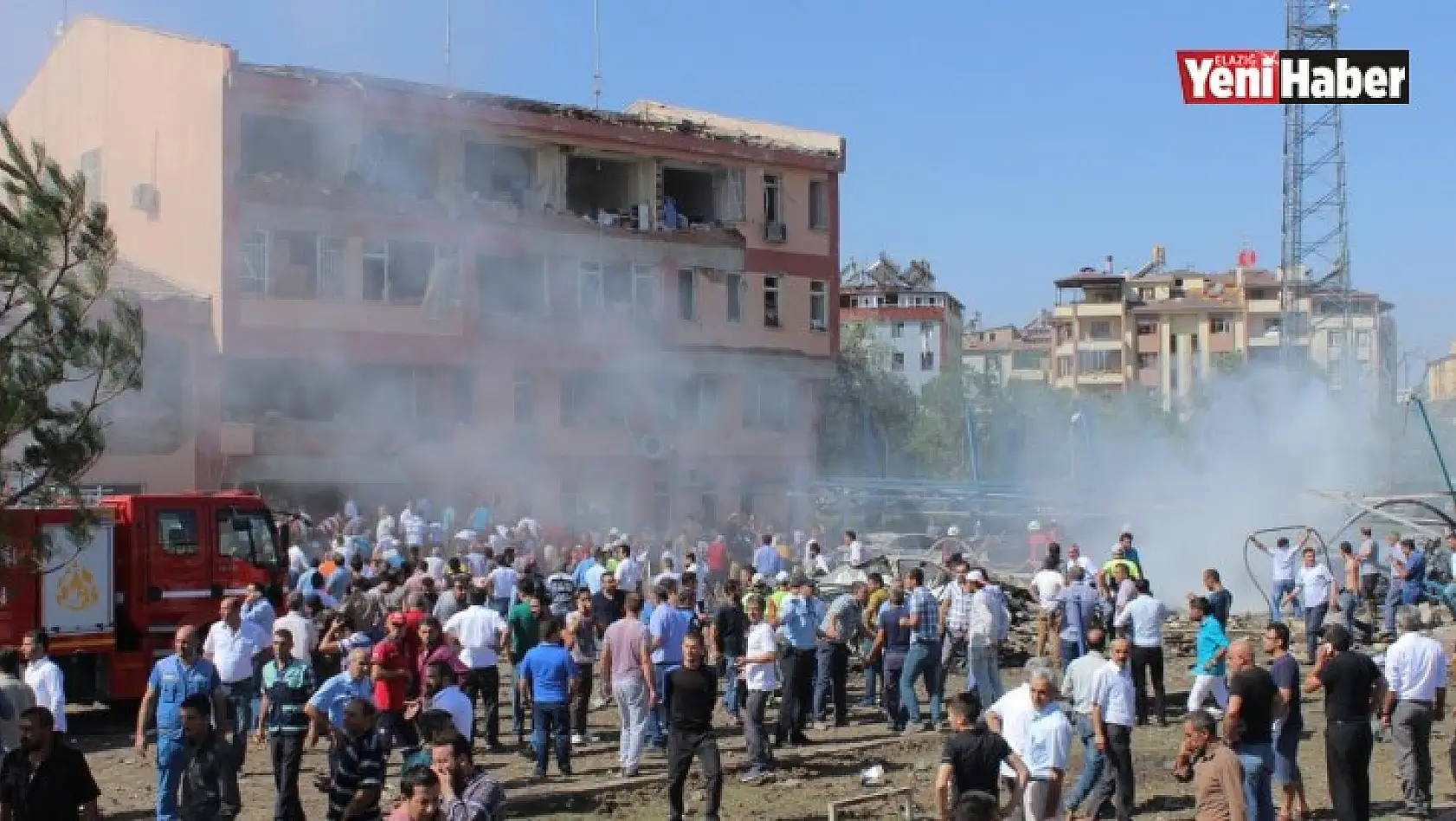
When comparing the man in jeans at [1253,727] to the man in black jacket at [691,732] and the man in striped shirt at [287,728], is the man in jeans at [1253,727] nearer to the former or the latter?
the man in black jacket at [691,732]

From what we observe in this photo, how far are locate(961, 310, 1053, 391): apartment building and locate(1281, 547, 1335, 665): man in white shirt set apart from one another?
92786mm

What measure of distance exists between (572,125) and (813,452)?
467 inches

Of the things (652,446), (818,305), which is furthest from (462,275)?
(818,305)

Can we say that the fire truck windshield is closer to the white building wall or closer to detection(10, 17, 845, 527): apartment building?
detection(10, 17, 845, 527): apartment building

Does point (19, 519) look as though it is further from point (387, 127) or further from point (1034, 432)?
point (1034, 432)

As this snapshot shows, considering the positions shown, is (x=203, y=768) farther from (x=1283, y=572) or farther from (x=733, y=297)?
(x=733, y=297)

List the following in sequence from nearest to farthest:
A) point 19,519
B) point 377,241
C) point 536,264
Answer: point 19,519 < point 377,241 < point 536,264

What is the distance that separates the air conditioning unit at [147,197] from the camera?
110 ft

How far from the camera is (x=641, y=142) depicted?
132 feet

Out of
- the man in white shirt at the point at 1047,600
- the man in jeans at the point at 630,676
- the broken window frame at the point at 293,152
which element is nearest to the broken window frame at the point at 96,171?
the broken window frame at the point at 293,152

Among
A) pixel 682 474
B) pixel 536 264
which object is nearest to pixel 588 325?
pixel 536 264

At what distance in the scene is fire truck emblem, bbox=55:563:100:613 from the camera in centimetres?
1656

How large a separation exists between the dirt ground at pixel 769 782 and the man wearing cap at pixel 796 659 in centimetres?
41

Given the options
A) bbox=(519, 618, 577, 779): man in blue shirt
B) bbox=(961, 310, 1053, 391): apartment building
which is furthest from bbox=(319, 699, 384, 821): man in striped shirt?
bbox=(961, 310, 1053, 391): apartment building
